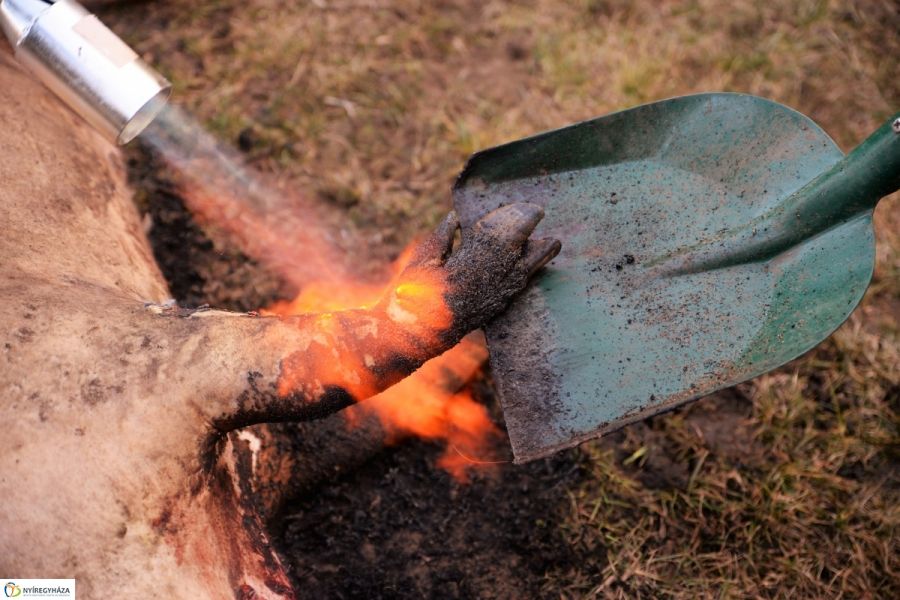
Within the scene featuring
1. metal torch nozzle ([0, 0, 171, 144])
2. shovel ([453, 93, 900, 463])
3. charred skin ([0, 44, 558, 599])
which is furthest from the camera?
metal torch nozzle ([0, 0, 171, 144])

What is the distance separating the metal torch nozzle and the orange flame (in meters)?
0.74

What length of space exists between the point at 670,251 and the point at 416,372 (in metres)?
0.82

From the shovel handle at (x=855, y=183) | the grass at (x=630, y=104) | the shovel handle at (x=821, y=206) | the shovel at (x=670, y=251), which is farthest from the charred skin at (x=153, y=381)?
the grass at (x=630, y=104)

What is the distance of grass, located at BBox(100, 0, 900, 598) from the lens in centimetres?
198

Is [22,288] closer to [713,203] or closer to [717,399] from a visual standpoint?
[713,203]

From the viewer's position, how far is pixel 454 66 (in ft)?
9.98

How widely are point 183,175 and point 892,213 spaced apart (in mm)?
2770

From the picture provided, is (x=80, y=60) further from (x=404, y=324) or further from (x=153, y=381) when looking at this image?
(x=404, y=324)

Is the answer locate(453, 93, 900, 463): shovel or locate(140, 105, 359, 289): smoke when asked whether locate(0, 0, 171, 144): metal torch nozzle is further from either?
locate(453, 93, 900, 463): shovel

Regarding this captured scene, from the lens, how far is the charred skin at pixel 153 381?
4.22 ft

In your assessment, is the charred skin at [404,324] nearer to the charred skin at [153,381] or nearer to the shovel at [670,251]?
the charred skin at [153,381]

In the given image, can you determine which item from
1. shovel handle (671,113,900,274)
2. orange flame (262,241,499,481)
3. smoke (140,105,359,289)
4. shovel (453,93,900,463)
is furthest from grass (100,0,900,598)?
shovel handle (671,113,900,274)

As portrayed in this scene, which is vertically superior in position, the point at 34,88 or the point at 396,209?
the point at 34,88

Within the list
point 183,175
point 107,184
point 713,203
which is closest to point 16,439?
point 107,184
